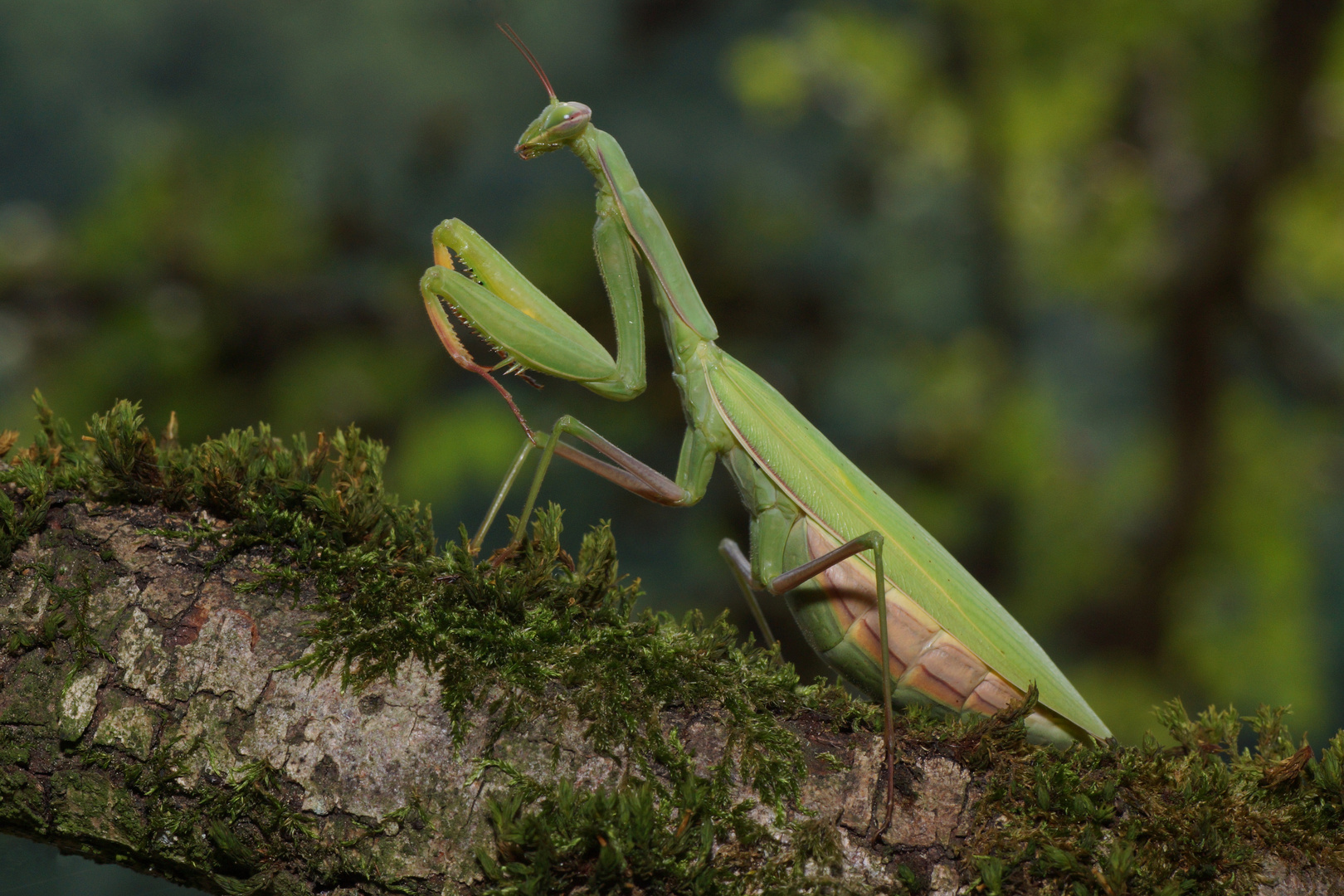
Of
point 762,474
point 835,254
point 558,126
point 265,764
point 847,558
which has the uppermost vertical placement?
point 835,254

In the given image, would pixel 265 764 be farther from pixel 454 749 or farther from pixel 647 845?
pixel 647 845

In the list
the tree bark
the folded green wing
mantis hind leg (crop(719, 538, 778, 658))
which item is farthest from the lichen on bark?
mantis hind leg (crop(719, 538, 778, 658))

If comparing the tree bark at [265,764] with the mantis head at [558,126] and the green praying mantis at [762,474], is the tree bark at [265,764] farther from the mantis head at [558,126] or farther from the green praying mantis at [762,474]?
the mantis head at [558,126]

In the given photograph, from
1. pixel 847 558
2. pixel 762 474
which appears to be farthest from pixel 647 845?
pixel 762 474

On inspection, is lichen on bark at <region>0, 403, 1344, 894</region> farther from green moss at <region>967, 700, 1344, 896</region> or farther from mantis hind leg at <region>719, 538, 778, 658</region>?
mantis hind leg at <region>719, 538, 778, 658</region>

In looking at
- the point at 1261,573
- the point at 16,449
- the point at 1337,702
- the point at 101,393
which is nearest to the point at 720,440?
the point at 16,449

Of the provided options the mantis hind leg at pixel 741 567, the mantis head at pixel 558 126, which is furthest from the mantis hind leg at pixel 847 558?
the mantis head at pixel 558 126

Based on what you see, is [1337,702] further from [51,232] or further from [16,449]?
[51,232]
